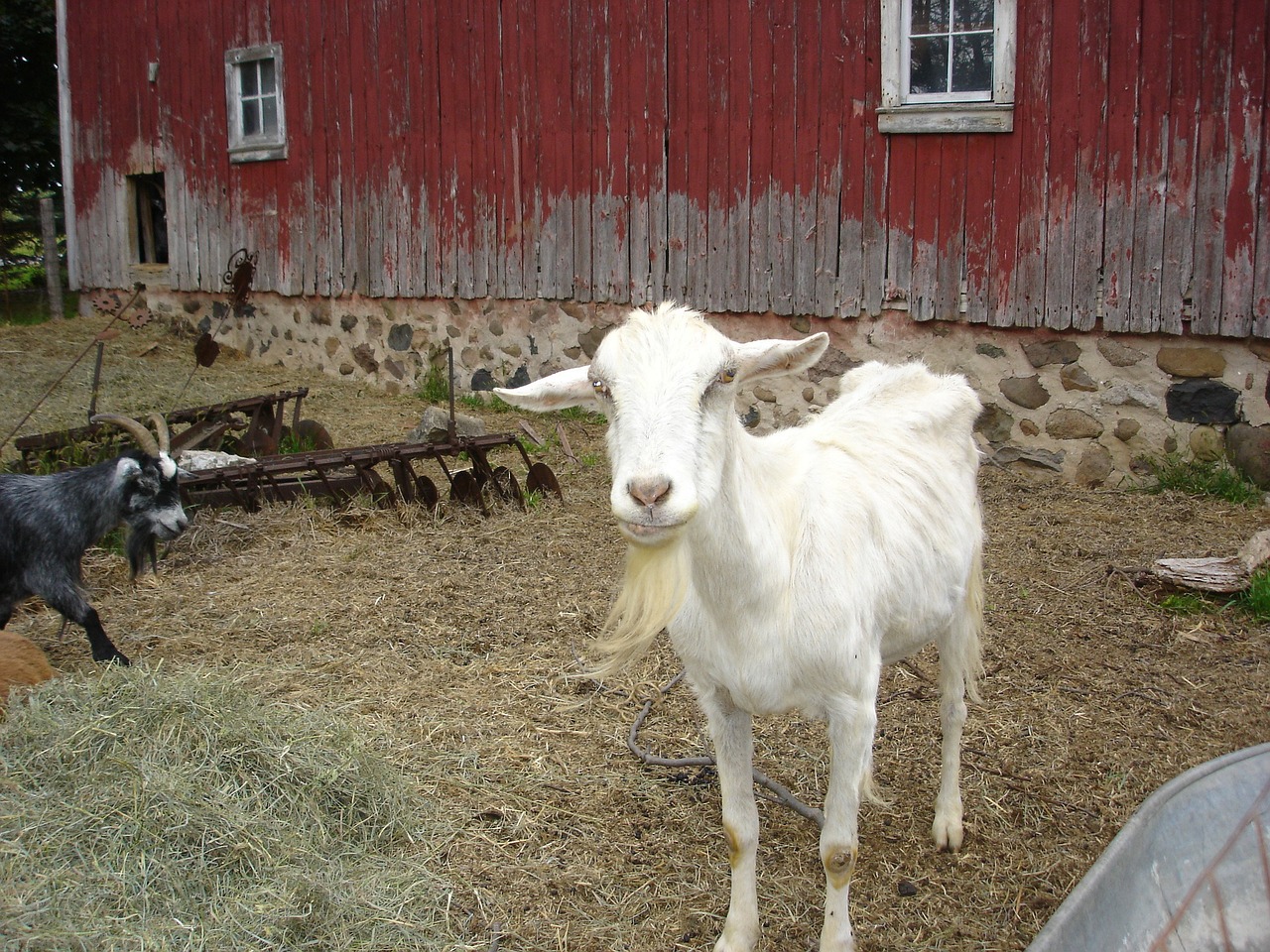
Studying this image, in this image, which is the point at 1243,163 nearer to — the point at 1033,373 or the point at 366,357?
the point at 1033,373

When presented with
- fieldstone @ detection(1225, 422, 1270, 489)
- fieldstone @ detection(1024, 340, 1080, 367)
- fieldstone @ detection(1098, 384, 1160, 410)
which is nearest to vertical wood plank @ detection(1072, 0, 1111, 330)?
fieldstone @ detection(1024, 340, 1080, 367)

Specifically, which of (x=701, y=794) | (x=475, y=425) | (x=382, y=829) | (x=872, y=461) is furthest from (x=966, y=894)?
(x=475, y=425)

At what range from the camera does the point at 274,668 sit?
4.73m

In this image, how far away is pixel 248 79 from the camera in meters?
12.0

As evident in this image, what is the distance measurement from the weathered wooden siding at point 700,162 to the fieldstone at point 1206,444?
25.9 inches

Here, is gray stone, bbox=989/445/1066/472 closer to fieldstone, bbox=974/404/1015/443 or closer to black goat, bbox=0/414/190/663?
fieldstone, bbox=974/404/1015/443

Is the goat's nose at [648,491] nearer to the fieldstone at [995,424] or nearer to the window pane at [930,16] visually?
the fieldstone at [995,424]

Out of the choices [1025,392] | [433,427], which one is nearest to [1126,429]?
[1025,392]

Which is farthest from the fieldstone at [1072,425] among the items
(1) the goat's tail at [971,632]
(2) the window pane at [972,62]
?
(1) the goat's tail at [971,632]

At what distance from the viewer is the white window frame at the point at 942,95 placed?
7297 mm

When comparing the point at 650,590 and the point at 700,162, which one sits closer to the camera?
the point at 650,590

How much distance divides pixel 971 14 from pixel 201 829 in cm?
699

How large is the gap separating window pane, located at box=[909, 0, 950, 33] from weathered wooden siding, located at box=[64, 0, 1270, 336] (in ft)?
1.20

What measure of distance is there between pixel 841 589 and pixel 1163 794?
0.89 m
